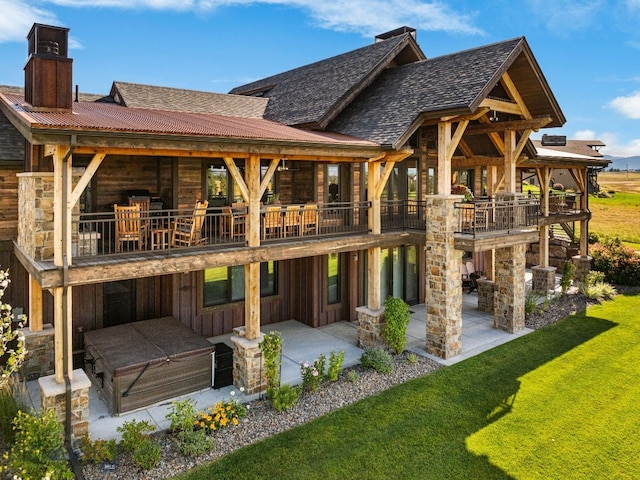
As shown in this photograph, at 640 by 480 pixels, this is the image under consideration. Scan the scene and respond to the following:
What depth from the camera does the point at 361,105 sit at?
15.4 meters

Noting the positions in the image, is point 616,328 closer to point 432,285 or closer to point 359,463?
point 432,285

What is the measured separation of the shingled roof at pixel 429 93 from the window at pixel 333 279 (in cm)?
418

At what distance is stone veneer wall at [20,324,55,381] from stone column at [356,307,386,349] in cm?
789

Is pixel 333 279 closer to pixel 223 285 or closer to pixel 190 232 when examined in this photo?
pixel 223 285

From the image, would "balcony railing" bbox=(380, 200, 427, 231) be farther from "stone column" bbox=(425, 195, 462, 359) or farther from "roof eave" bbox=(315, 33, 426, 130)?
"roof eave" bbox=(315, 33, 426, 130)

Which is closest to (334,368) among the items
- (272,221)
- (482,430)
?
(482,430)

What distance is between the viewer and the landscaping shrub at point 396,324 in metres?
12.4

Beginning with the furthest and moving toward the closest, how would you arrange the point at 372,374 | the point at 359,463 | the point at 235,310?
the point at 235,310
the point at 372,374
the point at 359,463

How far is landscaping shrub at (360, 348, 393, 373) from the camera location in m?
11.6

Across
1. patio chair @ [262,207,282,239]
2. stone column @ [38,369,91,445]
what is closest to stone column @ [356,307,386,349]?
patio chair @ [262,207,282,239]

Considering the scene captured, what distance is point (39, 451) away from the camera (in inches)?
280

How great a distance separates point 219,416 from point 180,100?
35.8ft

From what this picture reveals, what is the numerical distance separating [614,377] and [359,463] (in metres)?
7.68

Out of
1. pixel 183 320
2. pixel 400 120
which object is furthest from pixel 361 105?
pixel 183 320
